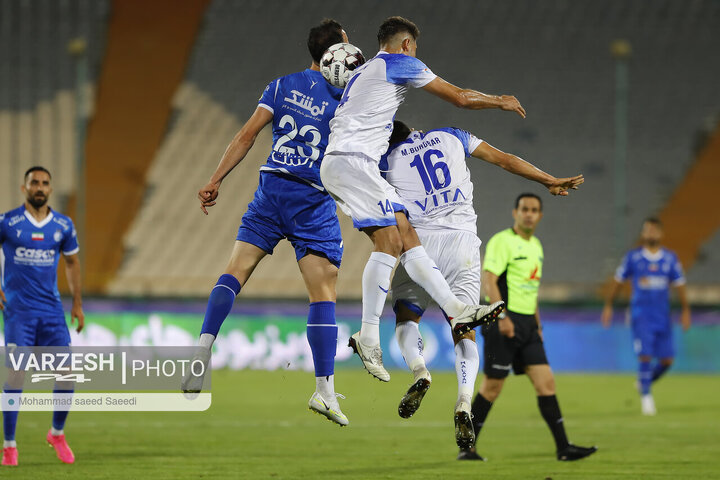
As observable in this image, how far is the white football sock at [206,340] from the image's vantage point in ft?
21.0

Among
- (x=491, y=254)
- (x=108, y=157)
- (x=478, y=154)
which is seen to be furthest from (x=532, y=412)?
(x=108, y=157)

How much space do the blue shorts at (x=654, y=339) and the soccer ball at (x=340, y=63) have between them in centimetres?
859

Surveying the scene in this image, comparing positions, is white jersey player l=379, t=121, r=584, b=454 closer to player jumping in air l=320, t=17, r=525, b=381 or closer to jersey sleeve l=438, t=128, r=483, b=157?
jersey sleeve l=438, t=128, r=483, b=157

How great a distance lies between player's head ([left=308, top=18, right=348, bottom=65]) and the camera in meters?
6.63

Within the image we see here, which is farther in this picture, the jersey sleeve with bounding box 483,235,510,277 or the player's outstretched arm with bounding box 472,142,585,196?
the jersey sleeve with bounding box 483,235,510,277

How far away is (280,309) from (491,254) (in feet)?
30.6

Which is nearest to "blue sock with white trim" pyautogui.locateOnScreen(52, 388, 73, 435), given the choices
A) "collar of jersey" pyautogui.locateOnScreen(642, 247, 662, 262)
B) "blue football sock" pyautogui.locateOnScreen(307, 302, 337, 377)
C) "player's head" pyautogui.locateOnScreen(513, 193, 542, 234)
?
"blue football sock" pyautogui.locateOnScreen(307, 302, 337, 377)

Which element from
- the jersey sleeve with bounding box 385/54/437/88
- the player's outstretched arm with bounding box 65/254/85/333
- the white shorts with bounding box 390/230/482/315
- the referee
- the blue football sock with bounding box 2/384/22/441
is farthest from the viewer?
the player's outstretched arm with bounding box 65/254/85/333

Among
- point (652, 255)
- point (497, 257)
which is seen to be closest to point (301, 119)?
point (497, 257)

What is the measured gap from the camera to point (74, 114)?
2333cm

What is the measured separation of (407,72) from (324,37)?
0.77m

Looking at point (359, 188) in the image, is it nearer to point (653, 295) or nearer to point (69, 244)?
point (69, 244)

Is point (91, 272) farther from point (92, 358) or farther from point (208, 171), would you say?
point (92, 358)

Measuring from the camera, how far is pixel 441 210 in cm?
670
